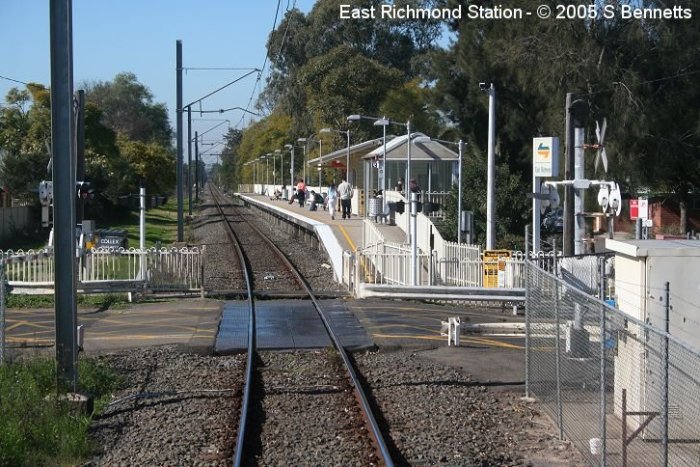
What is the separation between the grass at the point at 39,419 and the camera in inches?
344

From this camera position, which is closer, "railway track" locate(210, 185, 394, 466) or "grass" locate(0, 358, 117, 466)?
"grass" locate(0, 358, 117, 466)

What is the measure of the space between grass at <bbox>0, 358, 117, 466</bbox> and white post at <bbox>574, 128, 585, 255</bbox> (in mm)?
10170

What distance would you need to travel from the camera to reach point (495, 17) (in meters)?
44.0

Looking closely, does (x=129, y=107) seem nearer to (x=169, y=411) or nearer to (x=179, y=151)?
(x=179, y=151)

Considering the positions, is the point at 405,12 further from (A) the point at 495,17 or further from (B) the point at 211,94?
(B) the point at 211,94

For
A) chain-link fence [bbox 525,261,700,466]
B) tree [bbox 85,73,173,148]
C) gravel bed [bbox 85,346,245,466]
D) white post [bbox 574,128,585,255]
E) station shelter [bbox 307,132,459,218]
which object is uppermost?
tree [bbox 85,73,173,148]

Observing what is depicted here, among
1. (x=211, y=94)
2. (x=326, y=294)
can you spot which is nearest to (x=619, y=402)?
(x=326, y=294)

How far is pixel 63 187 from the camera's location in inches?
427

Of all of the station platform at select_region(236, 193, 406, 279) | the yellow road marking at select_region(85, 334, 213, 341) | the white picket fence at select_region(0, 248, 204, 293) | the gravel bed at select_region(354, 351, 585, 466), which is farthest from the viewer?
the station platform at select_region(236, 193, 406, 279)

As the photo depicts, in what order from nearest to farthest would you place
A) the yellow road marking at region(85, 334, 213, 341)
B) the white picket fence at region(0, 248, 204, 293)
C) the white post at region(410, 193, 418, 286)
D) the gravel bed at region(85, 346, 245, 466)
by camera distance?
the gravel bed at region(85, 346, 245, 466), the yellow road marking at region(85, 334, 213, 341), the white picket fence at region(0, 248, 204, 293), the white post at region(410, 193, 418, 286)

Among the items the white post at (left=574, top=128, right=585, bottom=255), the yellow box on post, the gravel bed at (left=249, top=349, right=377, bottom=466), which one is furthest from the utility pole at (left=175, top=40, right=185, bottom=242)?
the gravel bed at (left=249, top=349, right=377, bottom=466)

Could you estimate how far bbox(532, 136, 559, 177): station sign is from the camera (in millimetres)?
19062

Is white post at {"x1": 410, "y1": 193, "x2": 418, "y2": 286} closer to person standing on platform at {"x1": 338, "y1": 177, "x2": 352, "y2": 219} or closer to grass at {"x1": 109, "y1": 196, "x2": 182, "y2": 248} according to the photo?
grass at {"x1": 109, "y1": 196, "x2": 182, "y2": 248}

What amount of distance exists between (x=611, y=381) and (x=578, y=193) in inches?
472
